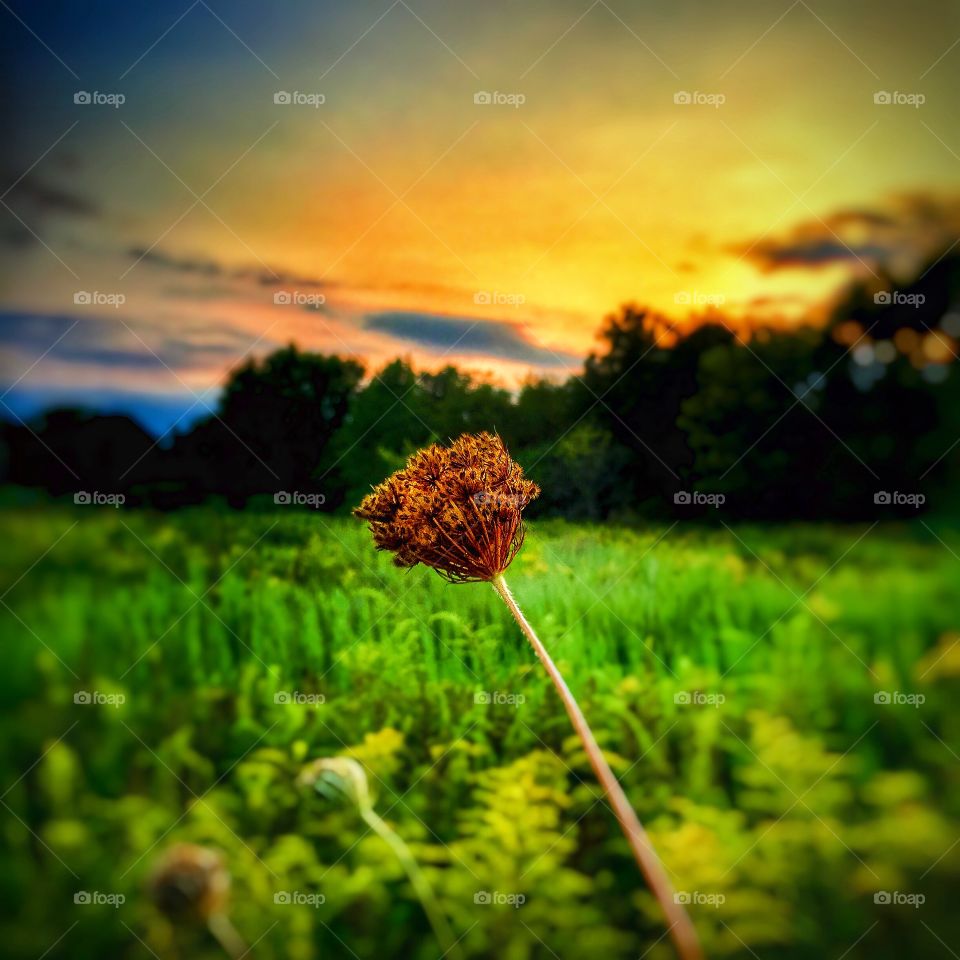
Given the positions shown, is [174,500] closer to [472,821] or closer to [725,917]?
[472,821]

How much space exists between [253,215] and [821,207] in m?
1.39

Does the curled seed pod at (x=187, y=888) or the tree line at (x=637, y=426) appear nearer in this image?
the curled seed pod at (x=187, y=888)

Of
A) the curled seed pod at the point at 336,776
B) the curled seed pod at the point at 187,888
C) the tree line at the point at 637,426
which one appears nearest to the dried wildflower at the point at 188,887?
the curled seed pod at the point at 187,888

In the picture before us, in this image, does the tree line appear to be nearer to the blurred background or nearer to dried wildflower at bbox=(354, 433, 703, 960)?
the blurred background

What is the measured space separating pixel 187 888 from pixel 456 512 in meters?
0.72

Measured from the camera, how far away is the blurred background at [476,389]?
6.01 feet

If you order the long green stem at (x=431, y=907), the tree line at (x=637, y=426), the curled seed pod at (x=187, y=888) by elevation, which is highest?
the tree line at (x=637, y=426)

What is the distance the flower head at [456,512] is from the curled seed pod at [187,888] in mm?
616

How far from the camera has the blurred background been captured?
72.2 inches

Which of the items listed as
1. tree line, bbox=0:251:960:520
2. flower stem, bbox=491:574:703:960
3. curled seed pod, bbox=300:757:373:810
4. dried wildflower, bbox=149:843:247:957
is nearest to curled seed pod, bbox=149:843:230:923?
dried wildflower, bbox=149:843:247:957

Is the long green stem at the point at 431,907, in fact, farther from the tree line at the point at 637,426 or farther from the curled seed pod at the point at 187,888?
the tree line at the point at 637,426

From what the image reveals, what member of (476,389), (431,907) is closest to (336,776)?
(431,907)

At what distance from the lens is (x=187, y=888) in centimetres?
116

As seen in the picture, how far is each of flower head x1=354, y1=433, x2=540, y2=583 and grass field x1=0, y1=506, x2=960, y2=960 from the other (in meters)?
0.40
